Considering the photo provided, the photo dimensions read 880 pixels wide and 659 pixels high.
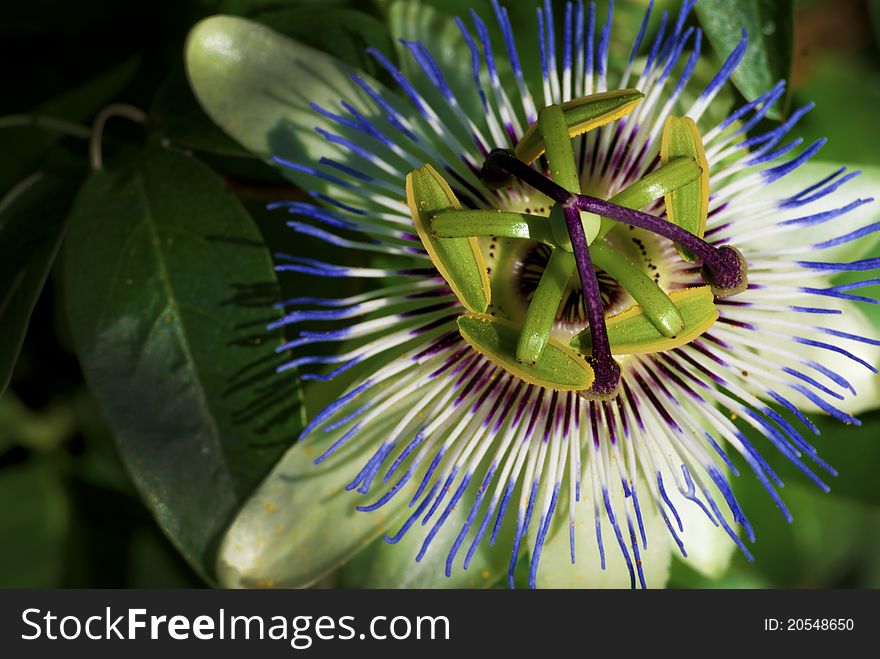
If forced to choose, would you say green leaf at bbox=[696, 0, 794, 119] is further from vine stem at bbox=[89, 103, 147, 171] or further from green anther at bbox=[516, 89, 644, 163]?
vine stem at bbox=[89, 103, 147, 171]

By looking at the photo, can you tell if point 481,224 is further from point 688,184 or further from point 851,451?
point 851,451

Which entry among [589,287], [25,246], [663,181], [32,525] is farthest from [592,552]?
[32,525]

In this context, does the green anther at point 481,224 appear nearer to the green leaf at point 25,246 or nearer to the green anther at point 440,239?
the green anther at point 440,239

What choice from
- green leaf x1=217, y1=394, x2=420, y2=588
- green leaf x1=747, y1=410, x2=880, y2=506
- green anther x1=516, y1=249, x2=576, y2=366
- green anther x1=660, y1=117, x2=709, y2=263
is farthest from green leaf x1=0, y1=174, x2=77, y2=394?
green leaf x1=747, y1=410, x2=880, y2=506

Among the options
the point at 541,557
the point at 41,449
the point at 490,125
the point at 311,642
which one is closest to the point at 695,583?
the point at 541,557

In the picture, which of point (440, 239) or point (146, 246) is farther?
point (146, 246)
